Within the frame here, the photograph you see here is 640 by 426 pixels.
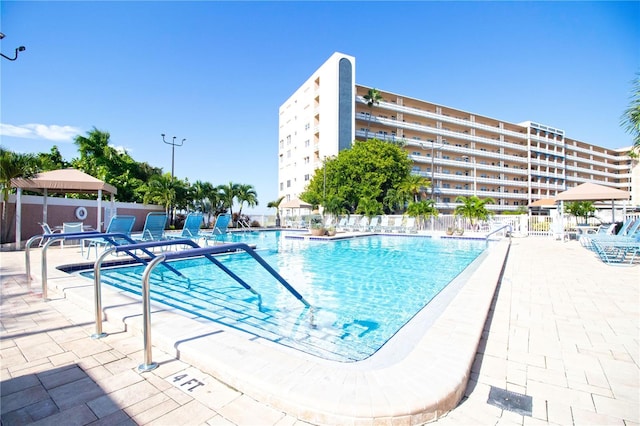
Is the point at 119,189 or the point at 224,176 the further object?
the point at 224,176

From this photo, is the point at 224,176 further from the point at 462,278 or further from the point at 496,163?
the point at 496,163

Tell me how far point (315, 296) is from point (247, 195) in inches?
949

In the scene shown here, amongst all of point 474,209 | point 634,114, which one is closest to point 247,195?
point 474,209

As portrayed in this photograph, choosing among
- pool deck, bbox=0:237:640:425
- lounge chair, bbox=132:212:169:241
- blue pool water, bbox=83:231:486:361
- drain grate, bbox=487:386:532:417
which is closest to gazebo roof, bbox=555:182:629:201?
blue pool water, bbox=83:231:486:361

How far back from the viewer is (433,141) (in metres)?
45.6

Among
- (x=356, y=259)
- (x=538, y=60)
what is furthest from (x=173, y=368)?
(x=538, y=60)

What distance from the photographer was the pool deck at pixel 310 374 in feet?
6.19

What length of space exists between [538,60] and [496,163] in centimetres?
4431

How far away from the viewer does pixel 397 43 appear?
65.8 feet

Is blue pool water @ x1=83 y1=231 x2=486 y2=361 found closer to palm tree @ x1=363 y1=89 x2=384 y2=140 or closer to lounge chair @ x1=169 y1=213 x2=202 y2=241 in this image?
lounge chair @ x1=169 y1=213 x2=202 y2=241

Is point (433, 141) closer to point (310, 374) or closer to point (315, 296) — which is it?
point (315, 296)

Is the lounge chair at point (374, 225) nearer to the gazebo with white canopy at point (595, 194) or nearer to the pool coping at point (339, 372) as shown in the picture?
the gazebo with white canopy at point (595, 194)

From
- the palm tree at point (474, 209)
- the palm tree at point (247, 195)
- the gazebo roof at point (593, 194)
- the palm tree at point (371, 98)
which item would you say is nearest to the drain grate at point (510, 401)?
the gazebo roof at point (593, 194)

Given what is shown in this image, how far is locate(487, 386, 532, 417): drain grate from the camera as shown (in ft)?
6.57
